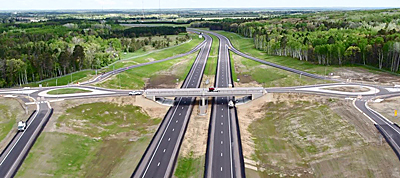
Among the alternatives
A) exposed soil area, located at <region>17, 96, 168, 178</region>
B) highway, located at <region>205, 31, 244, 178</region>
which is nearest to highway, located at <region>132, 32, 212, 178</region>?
exposed soil area, located at <region>17, 96, 168, 178</region>

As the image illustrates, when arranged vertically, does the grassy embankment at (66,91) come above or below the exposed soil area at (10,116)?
above

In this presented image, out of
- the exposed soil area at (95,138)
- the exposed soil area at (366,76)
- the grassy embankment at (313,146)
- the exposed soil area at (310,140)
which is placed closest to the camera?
the grassy embankment at (313,146)

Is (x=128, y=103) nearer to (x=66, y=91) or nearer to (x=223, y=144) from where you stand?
(x=66, y=91)

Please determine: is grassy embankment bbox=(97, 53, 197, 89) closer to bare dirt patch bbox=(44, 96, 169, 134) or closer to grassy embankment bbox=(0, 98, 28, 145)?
bare dirt patch bbox=(44, 96, 169, 134)

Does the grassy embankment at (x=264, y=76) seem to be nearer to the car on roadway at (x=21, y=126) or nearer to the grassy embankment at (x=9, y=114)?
the grassy embankment at (x=9, y=114)

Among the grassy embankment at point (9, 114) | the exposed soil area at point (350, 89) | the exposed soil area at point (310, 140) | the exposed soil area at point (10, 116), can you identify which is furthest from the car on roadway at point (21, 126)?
the exposed soil area at point (350, 89)

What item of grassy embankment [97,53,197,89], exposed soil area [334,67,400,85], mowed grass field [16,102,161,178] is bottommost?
mowed grass field [16,102,161,178]

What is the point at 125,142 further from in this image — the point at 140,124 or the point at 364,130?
the point at 364,130
